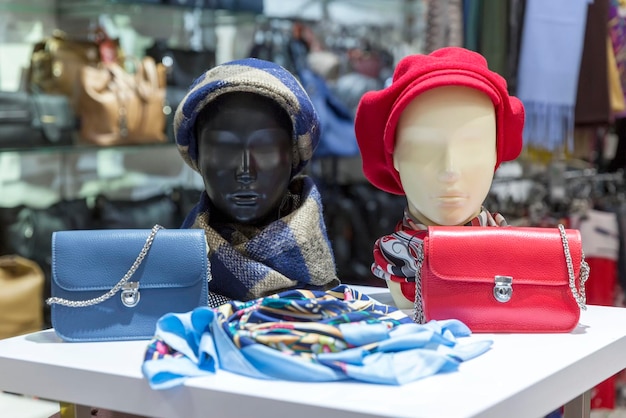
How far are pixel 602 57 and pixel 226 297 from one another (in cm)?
201

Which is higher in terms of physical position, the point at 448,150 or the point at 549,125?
the point at 448,150

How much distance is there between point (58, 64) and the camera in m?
2.88

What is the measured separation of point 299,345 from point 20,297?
5.35ft

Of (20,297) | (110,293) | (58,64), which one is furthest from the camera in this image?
(58,64)

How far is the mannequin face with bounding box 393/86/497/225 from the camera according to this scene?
5.11 ft

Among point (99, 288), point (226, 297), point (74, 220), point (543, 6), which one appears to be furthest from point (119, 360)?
point (543, 6)

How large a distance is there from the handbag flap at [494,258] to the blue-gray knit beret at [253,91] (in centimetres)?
34

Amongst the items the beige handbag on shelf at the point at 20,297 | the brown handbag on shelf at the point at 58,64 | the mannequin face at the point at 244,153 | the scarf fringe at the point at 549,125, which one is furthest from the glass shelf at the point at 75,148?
the mannequin face at the point at 244,153

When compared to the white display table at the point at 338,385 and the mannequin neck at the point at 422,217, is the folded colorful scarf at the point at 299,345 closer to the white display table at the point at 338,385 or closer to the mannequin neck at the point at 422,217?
the white display table at the point at 338,385

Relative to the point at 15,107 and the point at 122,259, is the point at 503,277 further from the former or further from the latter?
the point at 15,107

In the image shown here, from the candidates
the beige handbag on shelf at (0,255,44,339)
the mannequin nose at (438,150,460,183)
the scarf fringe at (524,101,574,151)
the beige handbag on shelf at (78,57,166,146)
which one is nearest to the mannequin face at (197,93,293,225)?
the mannequin nose at (438,150,460,183)

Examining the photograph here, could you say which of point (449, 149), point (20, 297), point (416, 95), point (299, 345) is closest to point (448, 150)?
point (449, 149)

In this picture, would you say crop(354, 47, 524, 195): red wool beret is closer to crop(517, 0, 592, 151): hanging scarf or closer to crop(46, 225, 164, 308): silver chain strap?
crop(46, 225, 164, 308): silver chain strap


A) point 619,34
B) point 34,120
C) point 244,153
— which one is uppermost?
point 619,34
